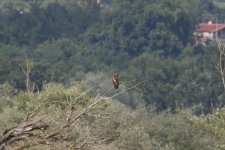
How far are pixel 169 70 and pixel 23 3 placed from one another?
2820 centimetres

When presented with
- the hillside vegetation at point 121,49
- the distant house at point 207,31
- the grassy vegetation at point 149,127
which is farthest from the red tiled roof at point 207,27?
the grassy vegetation at point 149,127

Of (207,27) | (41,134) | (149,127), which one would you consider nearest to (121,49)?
(207,27)

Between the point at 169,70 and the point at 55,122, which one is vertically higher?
the point at 55,122

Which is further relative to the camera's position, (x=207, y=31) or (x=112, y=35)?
(x=207, y=31)

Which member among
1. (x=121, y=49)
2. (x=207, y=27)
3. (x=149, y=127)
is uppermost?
(x=149, y=127)

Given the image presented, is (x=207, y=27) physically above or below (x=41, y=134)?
below

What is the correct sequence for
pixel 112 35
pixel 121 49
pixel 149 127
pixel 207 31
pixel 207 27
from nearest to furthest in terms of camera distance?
pixel 149 127
pixel 121 49
pixel 112 35
pixel 207 31
pixel 207 27

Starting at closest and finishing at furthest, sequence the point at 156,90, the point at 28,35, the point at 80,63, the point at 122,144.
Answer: the point at 122,144 → the point at 156,90 → the point at 80,63 → the point at 28,35

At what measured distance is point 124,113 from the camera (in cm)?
2150

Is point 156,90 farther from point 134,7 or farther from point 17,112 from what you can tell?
point 17,112

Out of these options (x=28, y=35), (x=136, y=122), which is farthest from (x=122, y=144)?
(x=28, y=35)

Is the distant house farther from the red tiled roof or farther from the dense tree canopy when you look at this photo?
the dense tree canopy

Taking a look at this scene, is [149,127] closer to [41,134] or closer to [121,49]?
[41,134]

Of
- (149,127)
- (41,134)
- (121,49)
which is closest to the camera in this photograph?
(41,134)
